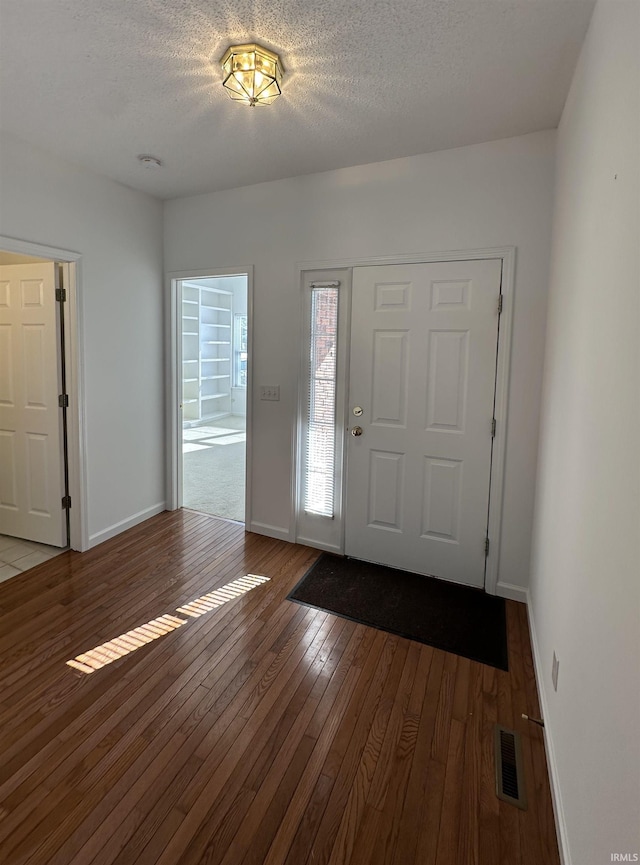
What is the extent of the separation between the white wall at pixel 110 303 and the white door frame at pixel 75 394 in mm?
49

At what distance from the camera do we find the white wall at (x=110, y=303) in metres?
2.79

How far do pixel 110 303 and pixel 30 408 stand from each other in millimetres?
961

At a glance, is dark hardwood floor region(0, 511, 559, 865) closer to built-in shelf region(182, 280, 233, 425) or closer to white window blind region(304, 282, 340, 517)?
white window blind region(304, 282, 340, 517)

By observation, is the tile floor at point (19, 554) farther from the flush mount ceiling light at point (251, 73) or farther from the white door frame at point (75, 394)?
the flush mount ceiling light at point (251, 73)

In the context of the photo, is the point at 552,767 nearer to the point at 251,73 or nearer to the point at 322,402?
the point at 322,402

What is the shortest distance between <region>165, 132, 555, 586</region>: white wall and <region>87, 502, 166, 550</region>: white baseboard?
3.25 feet

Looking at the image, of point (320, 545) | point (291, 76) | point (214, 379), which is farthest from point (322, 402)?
point (214, 379)

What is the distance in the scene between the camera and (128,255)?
11.5ft

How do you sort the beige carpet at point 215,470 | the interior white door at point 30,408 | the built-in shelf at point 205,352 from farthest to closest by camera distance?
the built-in shelf at point 205,352
the beige carpet at point 215,470
the interior white door at point 30,408

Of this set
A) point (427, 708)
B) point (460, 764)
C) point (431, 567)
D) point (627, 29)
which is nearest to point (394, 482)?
point (431, 567)

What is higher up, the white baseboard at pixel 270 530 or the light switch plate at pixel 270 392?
the light switch plate at pixel 270 392

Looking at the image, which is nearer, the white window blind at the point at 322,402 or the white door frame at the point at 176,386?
the white window blind at the point at 322,402

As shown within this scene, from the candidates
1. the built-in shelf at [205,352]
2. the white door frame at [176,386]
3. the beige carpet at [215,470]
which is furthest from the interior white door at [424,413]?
the built-in shelf at [205,352]

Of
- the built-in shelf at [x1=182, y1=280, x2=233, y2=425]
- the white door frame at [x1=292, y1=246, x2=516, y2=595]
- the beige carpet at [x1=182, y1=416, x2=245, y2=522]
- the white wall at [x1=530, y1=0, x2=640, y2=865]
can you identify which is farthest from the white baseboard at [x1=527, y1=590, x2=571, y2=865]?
the built-in shelf at [x1=182, y1=280, x2=233, y2=425]
